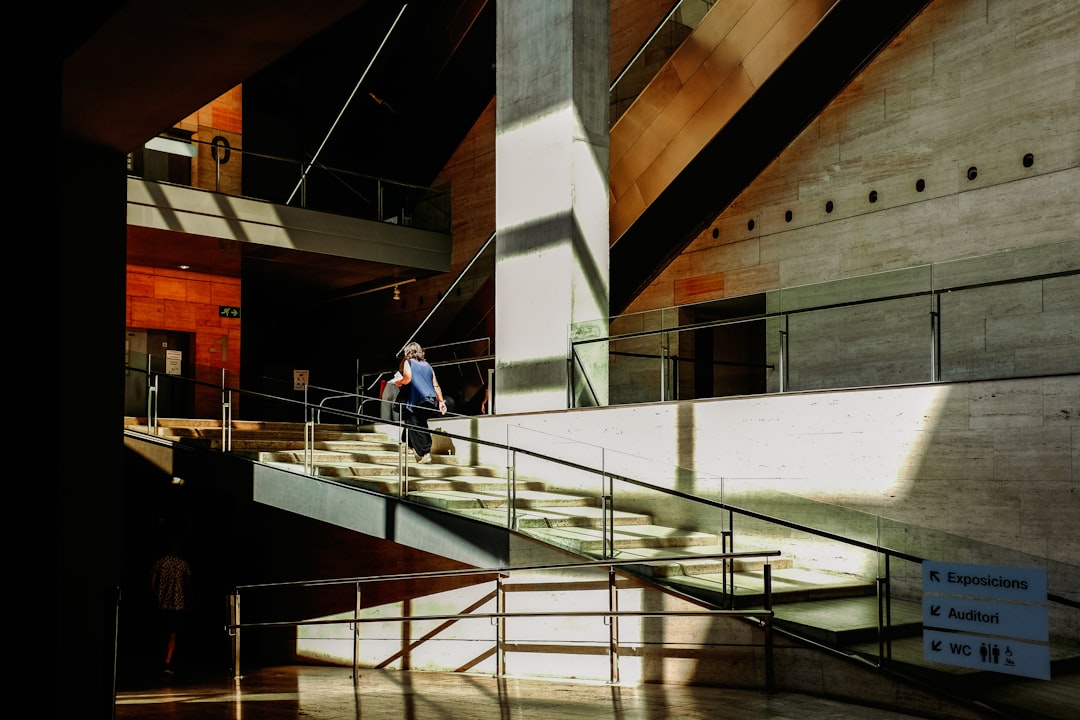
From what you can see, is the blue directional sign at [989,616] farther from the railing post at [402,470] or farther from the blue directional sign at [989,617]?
the railing post at [402,470]

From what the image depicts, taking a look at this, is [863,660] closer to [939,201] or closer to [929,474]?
[929,474]

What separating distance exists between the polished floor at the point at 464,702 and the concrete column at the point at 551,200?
4.29m

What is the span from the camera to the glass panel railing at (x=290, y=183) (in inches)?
669

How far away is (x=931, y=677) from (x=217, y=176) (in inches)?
575

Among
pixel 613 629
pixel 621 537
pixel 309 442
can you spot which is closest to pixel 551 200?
pixel 309 442

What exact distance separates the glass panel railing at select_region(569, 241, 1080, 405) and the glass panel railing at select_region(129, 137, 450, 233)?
7858 mm

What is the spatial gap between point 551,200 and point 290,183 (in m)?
7.07

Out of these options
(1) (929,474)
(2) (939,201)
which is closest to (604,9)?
(2) (939,201)

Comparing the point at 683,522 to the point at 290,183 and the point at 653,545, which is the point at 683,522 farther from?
the point at 290,183

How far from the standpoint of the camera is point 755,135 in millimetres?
13695

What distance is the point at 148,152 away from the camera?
16.2m

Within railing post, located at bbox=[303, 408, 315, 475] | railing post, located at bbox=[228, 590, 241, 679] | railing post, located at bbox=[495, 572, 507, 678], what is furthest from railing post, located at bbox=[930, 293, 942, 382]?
railing post, located at bbox=[228, 590, 241, 679]

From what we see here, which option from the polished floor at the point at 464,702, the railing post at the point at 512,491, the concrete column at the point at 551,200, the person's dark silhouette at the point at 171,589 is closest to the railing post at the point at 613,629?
the polished floor at the point at 464,702

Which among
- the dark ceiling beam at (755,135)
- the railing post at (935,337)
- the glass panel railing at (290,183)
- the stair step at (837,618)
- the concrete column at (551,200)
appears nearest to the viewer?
the stair step at (837,618)
